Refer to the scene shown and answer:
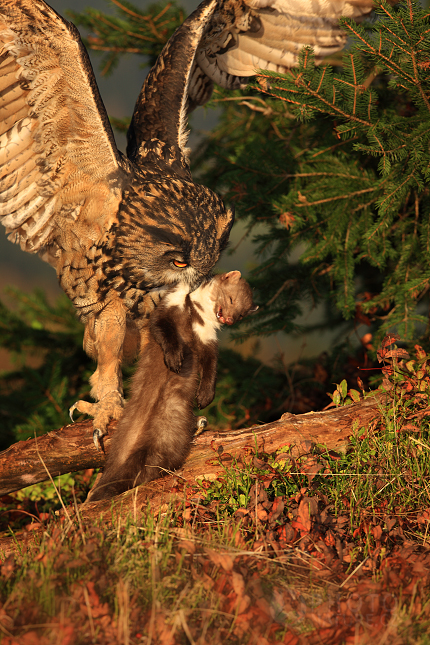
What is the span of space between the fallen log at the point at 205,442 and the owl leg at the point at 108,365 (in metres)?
0.13

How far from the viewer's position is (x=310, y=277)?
4.88m

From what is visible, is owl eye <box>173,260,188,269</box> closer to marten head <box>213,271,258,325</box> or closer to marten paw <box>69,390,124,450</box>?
marten head <box>213,271,258,325</box>

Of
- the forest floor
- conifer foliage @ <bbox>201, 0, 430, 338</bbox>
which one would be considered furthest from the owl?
the forest floor

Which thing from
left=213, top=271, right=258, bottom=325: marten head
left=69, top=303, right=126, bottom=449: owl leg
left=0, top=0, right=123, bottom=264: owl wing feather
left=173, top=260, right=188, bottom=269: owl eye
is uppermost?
left=0, top=0, right=123, bottom=264: owl wing feather

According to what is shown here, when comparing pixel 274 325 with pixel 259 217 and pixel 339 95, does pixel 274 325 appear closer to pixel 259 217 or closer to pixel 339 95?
pixel 259 217

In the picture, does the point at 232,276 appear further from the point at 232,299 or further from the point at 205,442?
the point at 205,442

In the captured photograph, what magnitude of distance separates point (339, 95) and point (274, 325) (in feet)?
6.53

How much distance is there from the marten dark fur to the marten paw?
0.25 metres

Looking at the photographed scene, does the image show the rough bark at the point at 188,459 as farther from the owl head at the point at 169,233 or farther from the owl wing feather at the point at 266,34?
the owl wing feather at the point at 266,34

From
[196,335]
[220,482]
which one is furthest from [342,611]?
[196,335]

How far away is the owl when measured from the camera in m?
Result: 3.17

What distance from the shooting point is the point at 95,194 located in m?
3.56

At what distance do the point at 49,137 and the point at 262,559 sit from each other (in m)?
2.85

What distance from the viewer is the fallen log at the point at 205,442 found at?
3.04 meters
